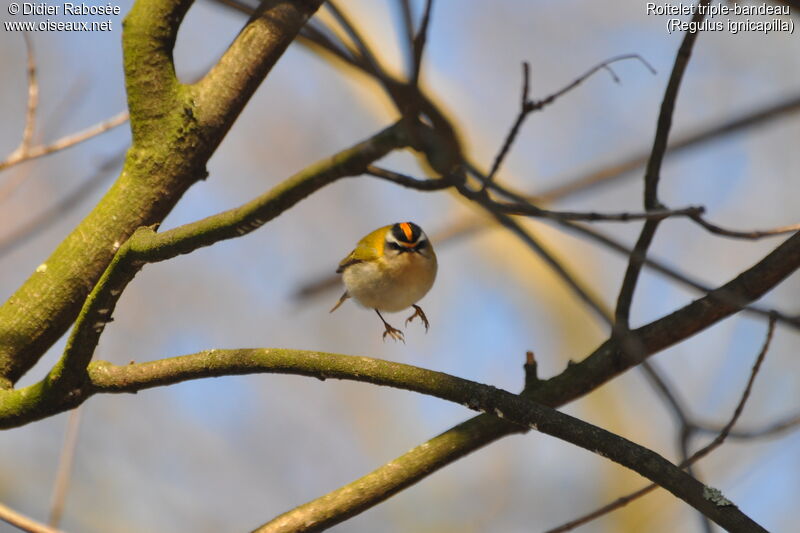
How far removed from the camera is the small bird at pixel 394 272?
3.49m

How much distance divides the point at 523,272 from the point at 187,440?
12.1 feet

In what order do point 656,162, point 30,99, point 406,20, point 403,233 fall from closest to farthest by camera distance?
point 406,20 → point 656,162 → point 30,99 → point 403,233

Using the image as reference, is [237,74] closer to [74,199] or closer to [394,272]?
[74,199]

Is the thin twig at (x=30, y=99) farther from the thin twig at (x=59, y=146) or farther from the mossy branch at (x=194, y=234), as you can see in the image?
the mossy branch at (x=194, y=234)

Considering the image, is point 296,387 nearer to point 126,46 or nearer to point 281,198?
point 126,46

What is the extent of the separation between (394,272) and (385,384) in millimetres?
1894

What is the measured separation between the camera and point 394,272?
3541 millimetres

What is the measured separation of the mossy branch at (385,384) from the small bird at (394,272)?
1.70 metres

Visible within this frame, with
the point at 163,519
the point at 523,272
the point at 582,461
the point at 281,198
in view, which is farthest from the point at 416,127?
the point at 582,461

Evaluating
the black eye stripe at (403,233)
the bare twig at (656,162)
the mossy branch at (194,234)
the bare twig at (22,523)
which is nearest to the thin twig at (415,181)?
the mossy branch at (194,234)

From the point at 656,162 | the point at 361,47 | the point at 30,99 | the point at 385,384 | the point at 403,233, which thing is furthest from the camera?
the point at 403,233

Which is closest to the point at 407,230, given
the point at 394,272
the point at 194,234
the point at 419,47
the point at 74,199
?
the point at 394,272

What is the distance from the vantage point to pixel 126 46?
194 cm

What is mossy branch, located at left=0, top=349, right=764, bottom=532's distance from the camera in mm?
1506
